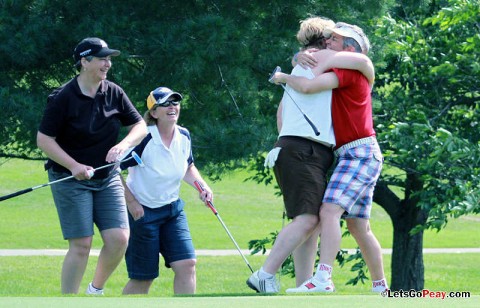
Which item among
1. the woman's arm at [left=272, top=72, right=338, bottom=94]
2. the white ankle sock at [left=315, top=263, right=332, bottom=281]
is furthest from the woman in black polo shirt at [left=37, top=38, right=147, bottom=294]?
the white ankle sock at [left=315, top=263, right=332, bottom=281]

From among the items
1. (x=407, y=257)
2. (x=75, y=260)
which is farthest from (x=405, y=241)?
(x=75, y=260)

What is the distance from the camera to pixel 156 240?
300 inches

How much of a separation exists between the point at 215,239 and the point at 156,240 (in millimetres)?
18328

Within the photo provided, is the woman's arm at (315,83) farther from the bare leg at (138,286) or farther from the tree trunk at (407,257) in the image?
the tree trunk at (407,257)

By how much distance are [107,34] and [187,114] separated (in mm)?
1346

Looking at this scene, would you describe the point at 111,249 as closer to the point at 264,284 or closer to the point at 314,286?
the point at 264,284

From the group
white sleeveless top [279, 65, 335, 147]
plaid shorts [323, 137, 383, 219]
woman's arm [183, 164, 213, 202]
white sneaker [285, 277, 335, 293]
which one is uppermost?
white sleeveless top [279, 65, 335, 147]

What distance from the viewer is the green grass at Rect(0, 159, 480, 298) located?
18.0 m

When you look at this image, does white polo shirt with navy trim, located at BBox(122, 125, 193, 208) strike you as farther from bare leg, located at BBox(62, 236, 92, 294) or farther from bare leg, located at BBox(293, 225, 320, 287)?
bare leg, located at BBox(293, 225, 320, 287)

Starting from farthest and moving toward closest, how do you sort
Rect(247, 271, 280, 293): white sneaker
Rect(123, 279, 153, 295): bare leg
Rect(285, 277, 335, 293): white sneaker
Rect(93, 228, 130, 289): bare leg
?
1. Rect(123, 279, 153, 295): bare leg
2. Rect(93, 228, 130, 289): bare leg
3. Rect(247, 271, 280, 293): white sneaker
4. Rect(285, 277, 335, 293): white sneaker

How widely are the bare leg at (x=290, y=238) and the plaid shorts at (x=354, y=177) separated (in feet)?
0.53

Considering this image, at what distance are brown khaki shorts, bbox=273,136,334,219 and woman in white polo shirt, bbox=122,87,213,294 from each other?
1.27 meters

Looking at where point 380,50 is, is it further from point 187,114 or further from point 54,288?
point 54,288

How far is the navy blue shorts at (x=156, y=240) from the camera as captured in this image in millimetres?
7566
